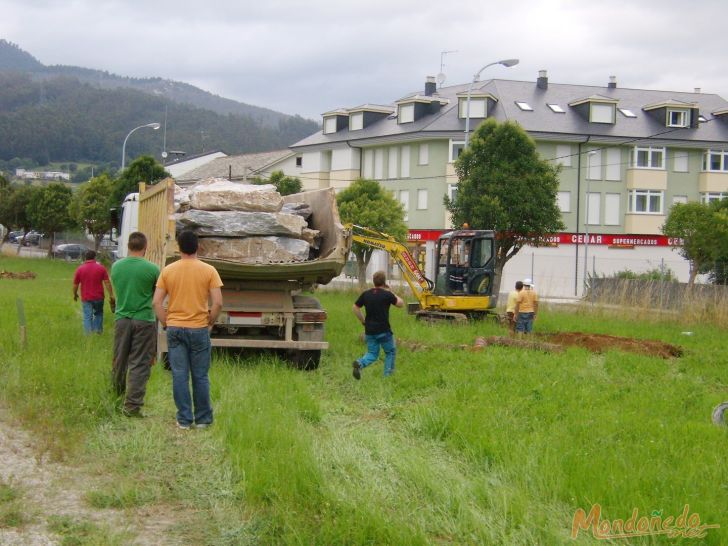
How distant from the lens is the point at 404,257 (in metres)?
23.4

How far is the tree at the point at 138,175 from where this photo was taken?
41562 mm

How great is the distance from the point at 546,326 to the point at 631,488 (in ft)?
53.0

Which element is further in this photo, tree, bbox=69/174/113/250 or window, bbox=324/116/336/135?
window, bbox=324/116/336/135

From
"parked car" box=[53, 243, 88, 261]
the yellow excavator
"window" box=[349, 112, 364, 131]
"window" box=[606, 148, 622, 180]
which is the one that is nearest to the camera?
the yellow excavator

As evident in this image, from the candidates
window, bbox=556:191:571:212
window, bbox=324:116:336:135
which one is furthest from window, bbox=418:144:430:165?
window, bbox=324:116:336:135

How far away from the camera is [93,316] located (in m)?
15.3

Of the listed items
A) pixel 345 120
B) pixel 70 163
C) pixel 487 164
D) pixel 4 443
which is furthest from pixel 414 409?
pixel 70 163

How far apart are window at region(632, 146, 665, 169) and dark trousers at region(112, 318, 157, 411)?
46902 mm

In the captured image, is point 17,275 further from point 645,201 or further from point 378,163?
point 645,201

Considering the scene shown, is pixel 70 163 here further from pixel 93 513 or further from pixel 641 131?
pixel 93 513

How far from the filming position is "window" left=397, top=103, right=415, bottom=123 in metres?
52.1

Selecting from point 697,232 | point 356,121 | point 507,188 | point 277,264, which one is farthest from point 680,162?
point 277,264

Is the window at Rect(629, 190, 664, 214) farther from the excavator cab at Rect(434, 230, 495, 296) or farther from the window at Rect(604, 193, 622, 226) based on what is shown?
the excavator cab at Rect(434, 230, 495, 296)

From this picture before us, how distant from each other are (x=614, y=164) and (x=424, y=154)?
1126 cm
